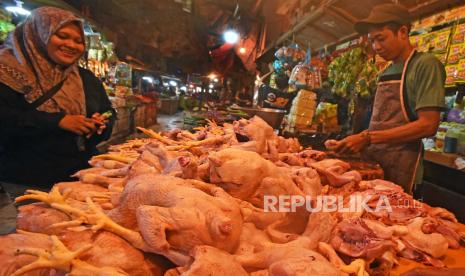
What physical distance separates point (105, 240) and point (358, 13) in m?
5.60

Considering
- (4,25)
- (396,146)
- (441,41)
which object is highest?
(441,41)

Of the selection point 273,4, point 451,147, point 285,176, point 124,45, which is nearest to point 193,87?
point 124,45

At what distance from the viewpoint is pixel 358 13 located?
4.99 metres

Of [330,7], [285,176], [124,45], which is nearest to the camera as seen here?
[285,176]

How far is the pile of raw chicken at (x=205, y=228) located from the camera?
2.84ft

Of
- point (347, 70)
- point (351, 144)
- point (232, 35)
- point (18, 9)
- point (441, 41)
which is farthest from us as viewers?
point (232, 35)

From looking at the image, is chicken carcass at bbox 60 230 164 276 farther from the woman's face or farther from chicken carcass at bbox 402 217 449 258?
the woman's face

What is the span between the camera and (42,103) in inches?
89.5

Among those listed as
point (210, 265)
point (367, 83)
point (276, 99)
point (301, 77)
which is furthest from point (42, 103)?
point (367, 83)

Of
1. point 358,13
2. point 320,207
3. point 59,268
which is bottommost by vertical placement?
point 59,268

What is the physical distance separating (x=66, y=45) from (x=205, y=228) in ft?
7.38

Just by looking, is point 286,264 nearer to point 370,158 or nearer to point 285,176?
point 285,176

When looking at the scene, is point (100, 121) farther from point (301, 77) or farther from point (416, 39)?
point (416, 39)

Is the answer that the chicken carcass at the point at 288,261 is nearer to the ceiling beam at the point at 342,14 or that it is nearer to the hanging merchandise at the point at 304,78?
the hanging merchandise at the point at 304,78
